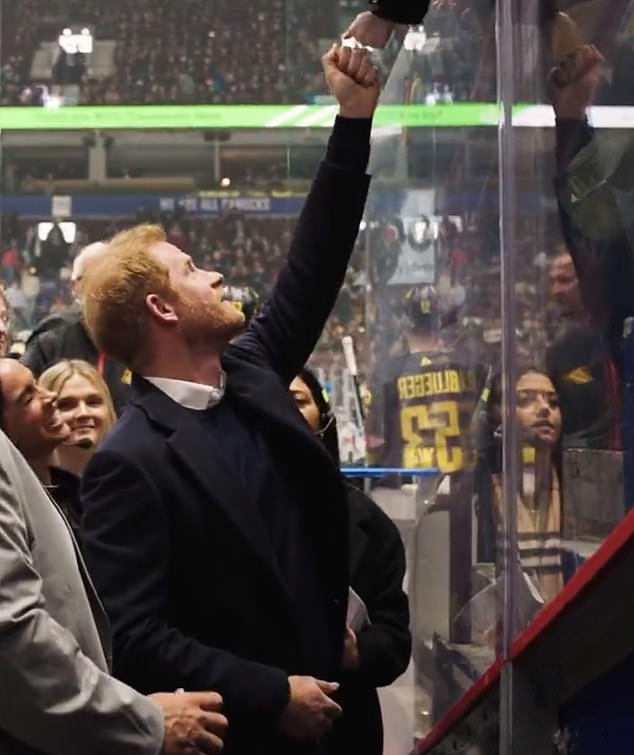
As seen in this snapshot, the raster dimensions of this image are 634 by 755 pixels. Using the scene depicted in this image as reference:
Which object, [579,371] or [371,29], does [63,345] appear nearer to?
[371,29]

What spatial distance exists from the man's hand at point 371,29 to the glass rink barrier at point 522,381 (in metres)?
0.23

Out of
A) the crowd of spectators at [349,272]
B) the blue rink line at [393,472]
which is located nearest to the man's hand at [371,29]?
the crowd of spectators at [349,272]

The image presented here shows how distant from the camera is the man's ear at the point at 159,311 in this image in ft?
6.70

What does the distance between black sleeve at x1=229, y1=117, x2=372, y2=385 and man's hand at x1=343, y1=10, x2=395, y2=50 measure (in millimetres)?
124

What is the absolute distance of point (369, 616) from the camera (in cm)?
252

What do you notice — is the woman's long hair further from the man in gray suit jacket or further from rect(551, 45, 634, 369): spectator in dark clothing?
the man in gray suit jacket

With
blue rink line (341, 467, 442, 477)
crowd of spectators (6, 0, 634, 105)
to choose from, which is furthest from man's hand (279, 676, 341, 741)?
crowd of spectators (6, 0, 634, 105)

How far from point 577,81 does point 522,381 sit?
1.75 ft

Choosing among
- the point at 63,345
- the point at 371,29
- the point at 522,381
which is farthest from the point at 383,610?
the point at 63,345

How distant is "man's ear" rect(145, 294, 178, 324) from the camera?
2041 mm

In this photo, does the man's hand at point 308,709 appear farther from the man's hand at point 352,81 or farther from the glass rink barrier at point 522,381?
the man's hand at point 352,81

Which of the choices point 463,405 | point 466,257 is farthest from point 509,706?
point 466,257

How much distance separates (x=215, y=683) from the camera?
5.97 feet

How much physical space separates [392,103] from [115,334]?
2884mm
